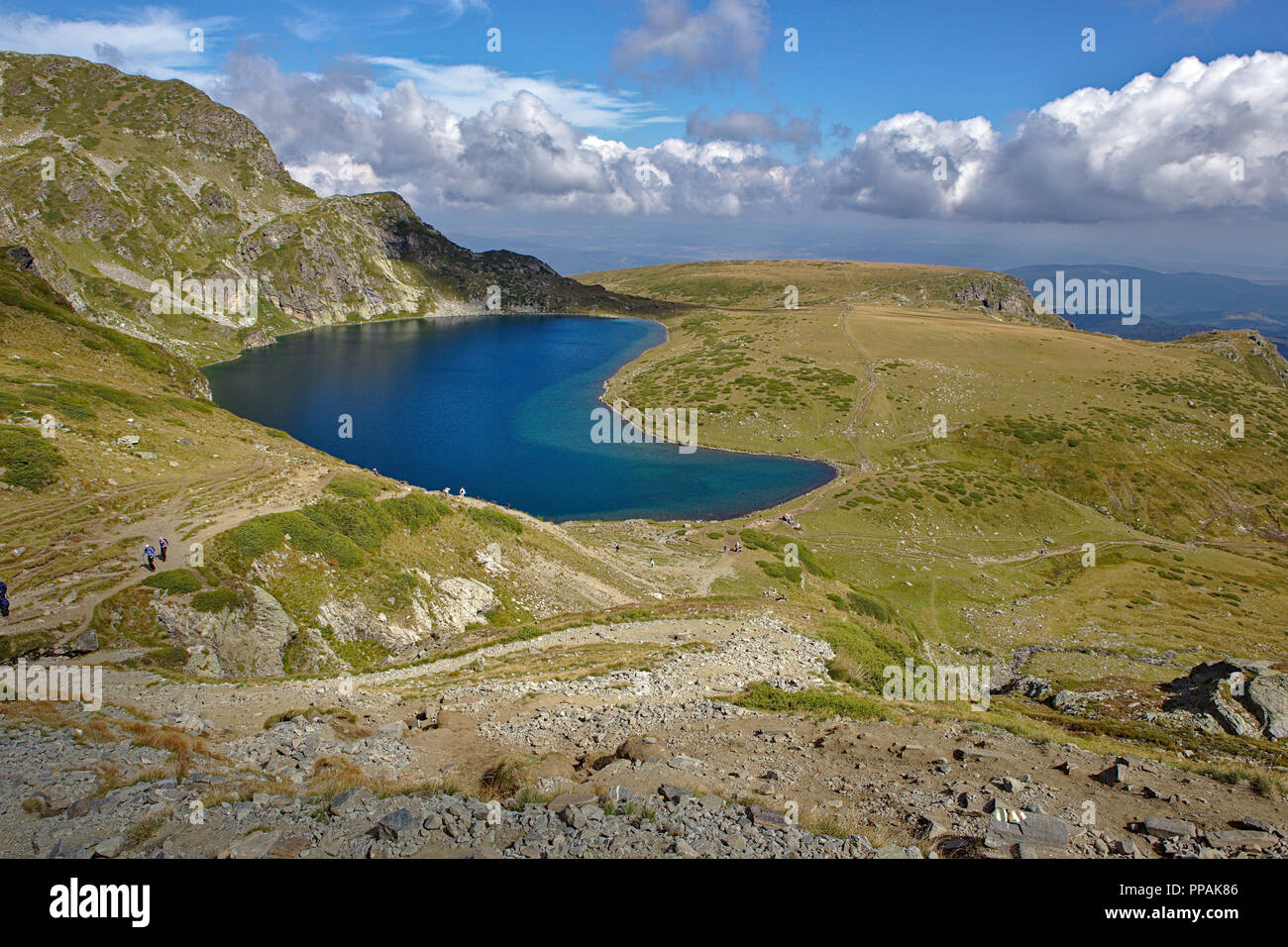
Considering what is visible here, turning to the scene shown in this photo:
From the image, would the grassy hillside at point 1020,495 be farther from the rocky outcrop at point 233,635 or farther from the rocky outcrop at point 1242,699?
the rocky outcrop at point 233,635

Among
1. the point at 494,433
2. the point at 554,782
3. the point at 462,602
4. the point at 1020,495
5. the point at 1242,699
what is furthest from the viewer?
the point at 494,433

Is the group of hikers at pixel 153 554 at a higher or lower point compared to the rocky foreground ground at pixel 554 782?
higher

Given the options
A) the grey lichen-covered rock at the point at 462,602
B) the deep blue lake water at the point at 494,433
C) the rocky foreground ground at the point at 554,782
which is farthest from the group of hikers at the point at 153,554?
the deep blue lake water at the point at 494,433

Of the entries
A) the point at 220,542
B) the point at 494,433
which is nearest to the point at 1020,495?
the point at 494,433

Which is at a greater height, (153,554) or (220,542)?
(220,542)

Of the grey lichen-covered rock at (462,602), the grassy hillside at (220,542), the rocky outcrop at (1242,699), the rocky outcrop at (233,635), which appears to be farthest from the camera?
the grey lichen-covered rock at (462,602)

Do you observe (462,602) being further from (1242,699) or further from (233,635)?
(1242,699)

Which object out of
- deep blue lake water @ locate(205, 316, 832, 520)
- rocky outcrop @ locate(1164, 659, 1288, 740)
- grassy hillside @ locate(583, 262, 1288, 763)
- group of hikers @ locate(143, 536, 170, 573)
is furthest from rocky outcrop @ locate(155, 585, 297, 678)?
deep blue lake water @ locate(205, 316, 832, 520)
